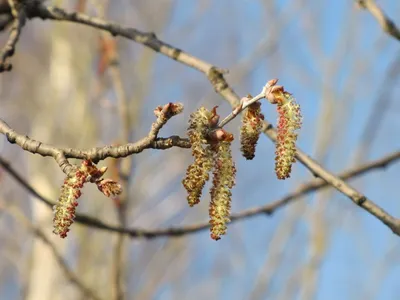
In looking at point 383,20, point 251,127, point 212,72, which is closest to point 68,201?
point 251,127

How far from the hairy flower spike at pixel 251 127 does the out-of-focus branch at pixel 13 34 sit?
1.97ft

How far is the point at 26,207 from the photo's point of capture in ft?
24.7

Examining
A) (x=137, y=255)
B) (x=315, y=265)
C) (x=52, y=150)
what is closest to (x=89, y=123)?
(x=137, y=255)

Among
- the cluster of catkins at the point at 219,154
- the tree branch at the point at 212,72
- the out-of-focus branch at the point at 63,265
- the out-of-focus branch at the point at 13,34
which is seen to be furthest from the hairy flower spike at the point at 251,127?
the out-of-focus branch at the point at 63,265

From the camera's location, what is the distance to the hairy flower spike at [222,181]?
77 centimetres

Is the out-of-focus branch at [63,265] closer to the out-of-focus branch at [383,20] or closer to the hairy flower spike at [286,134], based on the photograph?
the out-of-focus branch at [383,20]

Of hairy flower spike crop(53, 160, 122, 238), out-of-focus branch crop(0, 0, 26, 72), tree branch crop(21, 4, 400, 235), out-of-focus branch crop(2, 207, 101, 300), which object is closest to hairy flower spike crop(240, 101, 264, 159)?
hairy flower spike crop(53, 160, 122, 238)

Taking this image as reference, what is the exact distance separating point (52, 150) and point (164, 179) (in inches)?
231

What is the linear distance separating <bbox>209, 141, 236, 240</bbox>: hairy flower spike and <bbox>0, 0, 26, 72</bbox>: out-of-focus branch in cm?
60

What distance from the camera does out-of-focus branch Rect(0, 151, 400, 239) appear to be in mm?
1478

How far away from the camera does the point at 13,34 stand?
1.31 meters

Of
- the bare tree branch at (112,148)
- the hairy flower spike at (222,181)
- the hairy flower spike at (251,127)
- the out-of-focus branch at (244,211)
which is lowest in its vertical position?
the hairy flower spike at (222,181)

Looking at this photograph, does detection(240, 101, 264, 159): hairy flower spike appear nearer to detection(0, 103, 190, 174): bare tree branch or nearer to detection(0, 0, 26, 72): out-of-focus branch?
detection(0, 103, 190, 174): bare tree branch

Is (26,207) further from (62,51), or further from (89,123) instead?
(89,123)
